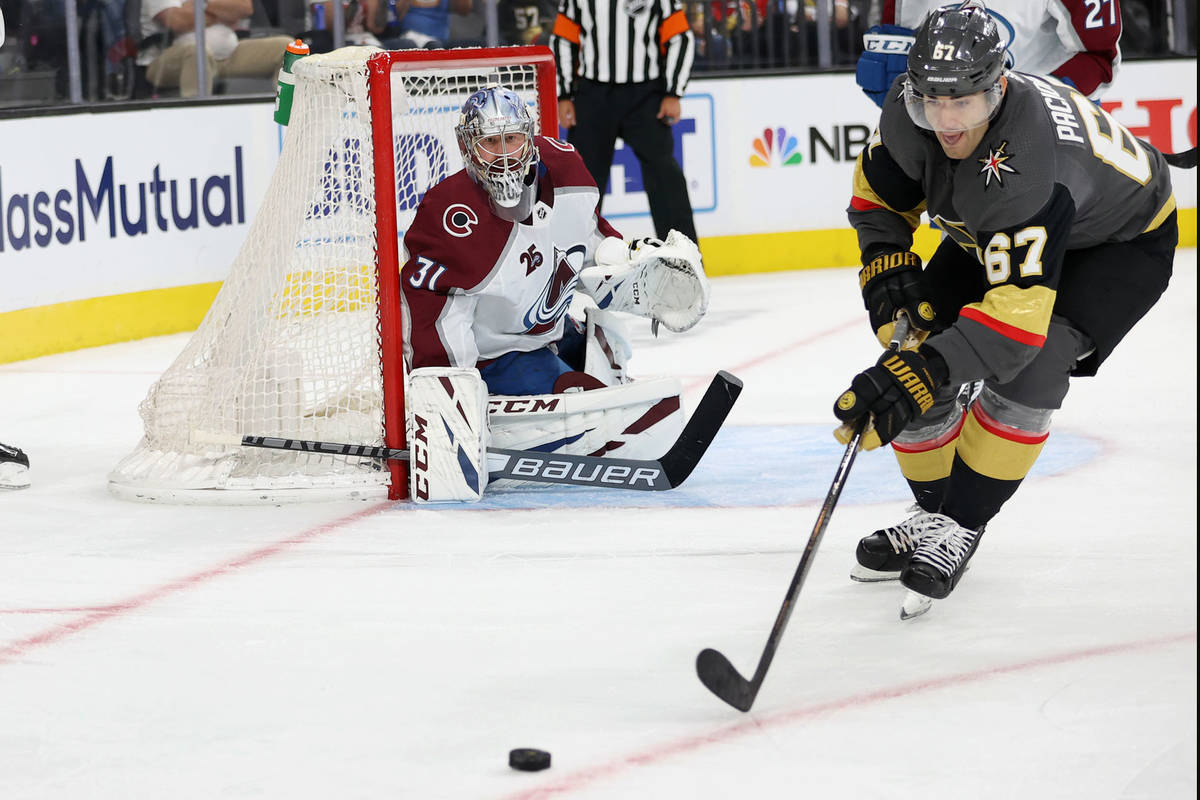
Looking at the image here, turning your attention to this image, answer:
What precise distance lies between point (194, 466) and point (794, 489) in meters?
1.15

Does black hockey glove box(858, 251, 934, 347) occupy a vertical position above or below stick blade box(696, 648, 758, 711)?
above

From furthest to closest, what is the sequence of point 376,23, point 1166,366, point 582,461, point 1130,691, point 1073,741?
point 376,23
point 1166,366
point 582,461
point 1130,691
point 1073,741

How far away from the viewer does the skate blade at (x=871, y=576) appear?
2.73 metres

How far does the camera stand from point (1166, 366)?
4719mm

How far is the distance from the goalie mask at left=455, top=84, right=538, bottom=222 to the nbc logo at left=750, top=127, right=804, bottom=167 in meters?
3.78

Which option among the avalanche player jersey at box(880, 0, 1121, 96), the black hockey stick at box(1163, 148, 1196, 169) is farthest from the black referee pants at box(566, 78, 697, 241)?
the black hockey stick at box(1163, 148, 1196, 169)

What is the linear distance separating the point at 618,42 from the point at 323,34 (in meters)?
1.03

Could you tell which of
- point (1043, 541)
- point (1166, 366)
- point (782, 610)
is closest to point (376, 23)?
point (1166, 366)

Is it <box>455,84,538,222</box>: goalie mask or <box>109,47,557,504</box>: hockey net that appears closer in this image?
<box>455,84,538,222</box>: goalie mask

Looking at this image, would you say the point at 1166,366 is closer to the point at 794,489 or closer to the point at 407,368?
the point at 794,489

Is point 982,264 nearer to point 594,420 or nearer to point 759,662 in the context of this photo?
point 759,662

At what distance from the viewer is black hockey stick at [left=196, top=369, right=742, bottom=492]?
3.30 meters

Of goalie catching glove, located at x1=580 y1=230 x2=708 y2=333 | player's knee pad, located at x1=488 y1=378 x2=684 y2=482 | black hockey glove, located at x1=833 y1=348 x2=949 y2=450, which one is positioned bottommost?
player's knee pad, located at x1=488 y1=378 x2=684 y2=482

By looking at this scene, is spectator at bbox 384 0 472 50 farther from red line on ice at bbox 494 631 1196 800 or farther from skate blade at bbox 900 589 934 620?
red line on ice at bbox 494 631 1196 800
